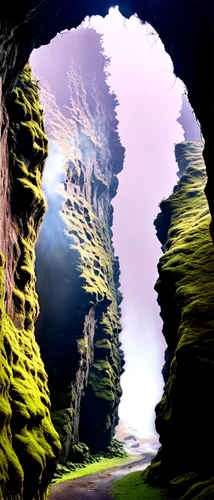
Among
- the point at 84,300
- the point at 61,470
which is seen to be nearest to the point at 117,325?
the point at 84,300

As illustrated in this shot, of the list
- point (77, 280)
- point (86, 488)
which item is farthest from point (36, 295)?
point (77, 280)

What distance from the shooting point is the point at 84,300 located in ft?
149

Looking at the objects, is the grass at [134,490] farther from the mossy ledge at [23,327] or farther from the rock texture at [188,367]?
the mossy ledge at [23,327]

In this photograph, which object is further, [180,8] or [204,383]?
[204,383]

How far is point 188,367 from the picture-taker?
18734mm

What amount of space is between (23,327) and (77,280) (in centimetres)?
2571

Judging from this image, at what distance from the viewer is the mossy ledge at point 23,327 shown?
43.1 ft

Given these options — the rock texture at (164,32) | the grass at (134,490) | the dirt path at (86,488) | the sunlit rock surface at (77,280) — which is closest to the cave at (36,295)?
the rock texture at (164,32)

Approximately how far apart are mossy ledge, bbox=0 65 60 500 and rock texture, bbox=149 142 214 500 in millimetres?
6314

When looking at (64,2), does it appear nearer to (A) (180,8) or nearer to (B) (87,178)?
(A) (180,8)

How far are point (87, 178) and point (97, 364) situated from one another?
3299 cm

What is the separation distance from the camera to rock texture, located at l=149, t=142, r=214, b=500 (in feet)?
58.4

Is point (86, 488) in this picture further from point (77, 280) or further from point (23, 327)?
point (77, 280)

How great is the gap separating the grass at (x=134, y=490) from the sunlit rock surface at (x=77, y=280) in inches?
379
